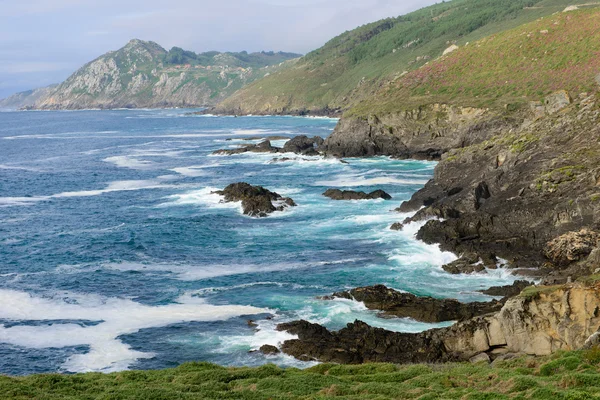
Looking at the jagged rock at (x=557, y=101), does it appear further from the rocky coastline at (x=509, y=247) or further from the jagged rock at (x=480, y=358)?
the jagged rock at (x=480, y=358)

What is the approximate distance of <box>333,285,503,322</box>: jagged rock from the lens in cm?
3422

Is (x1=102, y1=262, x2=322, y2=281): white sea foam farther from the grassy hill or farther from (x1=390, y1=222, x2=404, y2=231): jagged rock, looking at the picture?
the grassy hill

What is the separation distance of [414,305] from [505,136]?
31.9 meters

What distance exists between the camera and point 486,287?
127 feet

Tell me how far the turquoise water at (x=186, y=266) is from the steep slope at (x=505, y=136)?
433cm

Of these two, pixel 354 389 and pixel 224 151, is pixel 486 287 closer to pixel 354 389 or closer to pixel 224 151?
pixel 354 389

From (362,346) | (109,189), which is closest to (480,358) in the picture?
(362,346)

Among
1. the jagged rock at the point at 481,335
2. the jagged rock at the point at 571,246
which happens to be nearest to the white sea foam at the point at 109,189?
the jagged rock at the point at 481,335

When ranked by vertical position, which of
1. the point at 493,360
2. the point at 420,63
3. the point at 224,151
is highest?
the point at 420,63

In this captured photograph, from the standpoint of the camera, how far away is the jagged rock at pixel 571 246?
132ft

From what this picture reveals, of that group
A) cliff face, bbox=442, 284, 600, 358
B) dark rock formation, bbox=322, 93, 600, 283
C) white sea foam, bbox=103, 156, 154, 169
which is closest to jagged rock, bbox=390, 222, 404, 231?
dark rock formation, bbox=322, 93, 600, 283

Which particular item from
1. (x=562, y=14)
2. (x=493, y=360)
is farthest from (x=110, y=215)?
(x=562, y=14)

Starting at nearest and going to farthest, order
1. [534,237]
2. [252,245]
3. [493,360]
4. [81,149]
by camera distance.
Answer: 1. [493,360]
2. [534,237]
3. [252,245]
4. [81,149]

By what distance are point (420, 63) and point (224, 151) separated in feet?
328
